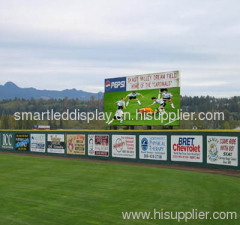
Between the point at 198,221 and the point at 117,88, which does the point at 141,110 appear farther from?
the point at 198,221

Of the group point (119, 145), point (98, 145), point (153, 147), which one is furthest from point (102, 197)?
point (98, 145)

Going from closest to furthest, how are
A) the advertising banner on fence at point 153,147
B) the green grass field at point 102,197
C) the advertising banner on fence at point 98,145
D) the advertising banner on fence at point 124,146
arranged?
the green grass field at point 102,197 → the advertising banner on fence at point 153,147 → the advertising banner on fence at point 124,146 → the advertising banner on fence at point 98,145

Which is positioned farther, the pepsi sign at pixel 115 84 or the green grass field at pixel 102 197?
the pepsi sign at pixel 115 84

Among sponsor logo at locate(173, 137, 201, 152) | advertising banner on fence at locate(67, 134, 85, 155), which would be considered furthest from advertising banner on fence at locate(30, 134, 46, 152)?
sponsor logo at locate(173, 137, 201, 152)


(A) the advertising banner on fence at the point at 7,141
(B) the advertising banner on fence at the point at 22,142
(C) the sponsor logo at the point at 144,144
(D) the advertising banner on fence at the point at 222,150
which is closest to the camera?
(D) the advertising banner on fence at the point at 222,150

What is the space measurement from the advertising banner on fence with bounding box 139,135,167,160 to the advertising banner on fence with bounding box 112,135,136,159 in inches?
29.9

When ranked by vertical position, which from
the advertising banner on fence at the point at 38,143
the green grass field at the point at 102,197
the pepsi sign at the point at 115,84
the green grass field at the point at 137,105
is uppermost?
the pepsi sign at the point at 115,84

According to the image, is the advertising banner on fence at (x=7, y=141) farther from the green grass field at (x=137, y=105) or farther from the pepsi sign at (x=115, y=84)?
the pepsi sign at (x=115, y=84)

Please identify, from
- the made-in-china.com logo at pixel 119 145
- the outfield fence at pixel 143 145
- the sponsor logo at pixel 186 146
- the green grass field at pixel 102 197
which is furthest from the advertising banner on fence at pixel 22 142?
the green grass field at pixel 102 197

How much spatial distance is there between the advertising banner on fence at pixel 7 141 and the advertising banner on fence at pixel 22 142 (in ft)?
3.09

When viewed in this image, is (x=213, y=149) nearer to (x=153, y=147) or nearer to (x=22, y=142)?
(x=153, y=147)

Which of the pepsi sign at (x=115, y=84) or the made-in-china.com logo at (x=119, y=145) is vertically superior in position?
the pepsi sign at (x=115, y=84)

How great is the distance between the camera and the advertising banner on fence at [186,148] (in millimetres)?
20969

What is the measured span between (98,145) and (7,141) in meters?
13.3
